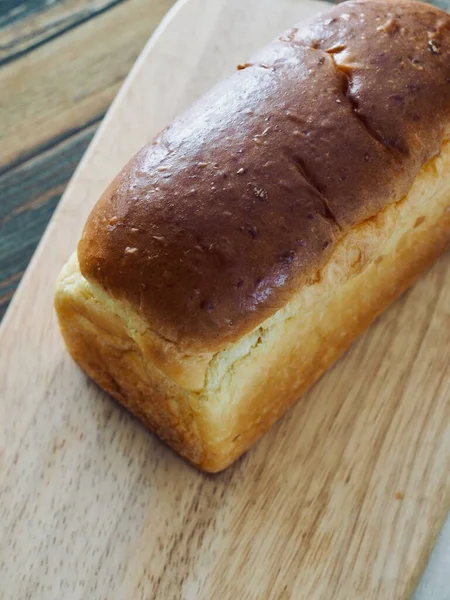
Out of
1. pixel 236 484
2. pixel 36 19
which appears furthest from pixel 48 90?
pixel 236 484

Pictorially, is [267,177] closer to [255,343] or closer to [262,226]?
[262,226]

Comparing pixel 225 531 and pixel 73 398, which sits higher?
pixel 73 398

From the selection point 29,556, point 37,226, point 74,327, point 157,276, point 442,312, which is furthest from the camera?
point 37,226

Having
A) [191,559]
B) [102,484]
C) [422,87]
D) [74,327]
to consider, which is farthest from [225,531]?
[422,87]

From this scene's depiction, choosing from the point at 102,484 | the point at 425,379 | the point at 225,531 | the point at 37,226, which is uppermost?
the point at 37,226

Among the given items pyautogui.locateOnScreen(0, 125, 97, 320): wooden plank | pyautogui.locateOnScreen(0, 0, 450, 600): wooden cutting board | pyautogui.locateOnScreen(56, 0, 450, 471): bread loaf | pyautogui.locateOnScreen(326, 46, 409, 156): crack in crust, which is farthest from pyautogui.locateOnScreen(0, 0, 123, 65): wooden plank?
pyautogui.locateOnScreen(326, 46, 409, 156): crack in crust

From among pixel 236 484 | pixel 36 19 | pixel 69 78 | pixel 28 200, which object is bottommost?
pixel 236 484

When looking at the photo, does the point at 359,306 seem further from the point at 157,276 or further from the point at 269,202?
the point at 157,276

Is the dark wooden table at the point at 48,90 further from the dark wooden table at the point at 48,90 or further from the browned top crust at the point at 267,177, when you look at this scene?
the browned top crust at the point at 267,177
